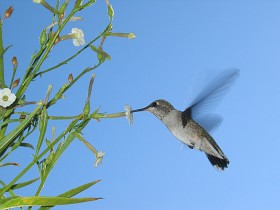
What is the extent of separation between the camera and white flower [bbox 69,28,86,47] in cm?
179

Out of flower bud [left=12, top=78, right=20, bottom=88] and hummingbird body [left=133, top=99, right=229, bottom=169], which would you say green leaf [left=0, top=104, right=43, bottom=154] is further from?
hummingbird body [left=133, top=99, right=229, bottom=169]

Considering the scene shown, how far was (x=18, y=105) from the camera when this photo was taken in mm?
1514

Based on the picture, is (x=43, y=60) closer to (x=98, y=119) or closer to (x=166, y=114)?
(x=98, y=119)

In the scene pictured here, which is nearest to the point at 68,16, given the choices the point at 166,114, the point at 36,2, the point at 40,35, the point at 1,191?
the point at 40,35

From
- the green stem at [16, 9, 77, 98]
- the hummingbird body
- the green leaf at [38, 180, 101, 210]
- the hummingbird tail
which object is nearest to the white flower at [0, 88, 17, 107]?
the green stem at [16, 9, 77, 98]

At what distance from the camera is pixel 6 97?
1.43 m

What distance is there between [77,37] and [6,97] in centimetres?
49

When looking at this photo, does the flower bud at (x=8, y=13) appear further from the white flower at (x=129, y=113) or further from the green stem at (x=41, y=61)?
the white flower at (x=129, y=113)

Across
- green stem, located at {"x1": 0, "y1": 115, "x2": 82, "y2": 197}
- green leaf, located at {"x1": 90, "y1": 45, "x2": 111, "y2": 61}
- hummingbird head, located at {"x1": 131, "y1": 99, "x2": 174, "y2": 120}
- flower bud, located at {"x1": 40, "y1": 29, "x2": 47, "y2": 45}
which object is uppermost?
hummingbird head, located at {"x1": 131, "y1": 99, "x2": 174, "y2": 120}

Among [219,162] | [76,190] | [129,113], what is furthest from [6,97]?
[219,162]

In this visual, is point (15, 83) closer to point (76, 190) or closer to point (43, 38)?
point (43, 38)

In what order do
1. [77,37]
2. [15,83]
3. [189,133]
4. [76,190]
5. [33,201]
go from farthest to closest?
1. [189,133]
2. [77,37]
3. [15,83]
4. [76,190]
5. [33,201]

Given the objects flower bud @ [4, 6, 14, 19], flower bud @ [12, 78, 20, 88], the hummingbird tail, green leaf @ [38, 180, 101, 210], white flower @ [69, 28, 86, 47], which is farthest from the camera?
the hummingbird tail

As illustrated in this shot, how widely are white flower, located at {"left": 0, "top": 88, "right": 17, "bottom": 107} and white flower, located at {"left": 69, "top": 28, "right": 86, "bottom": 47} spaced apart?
1.40 feet
